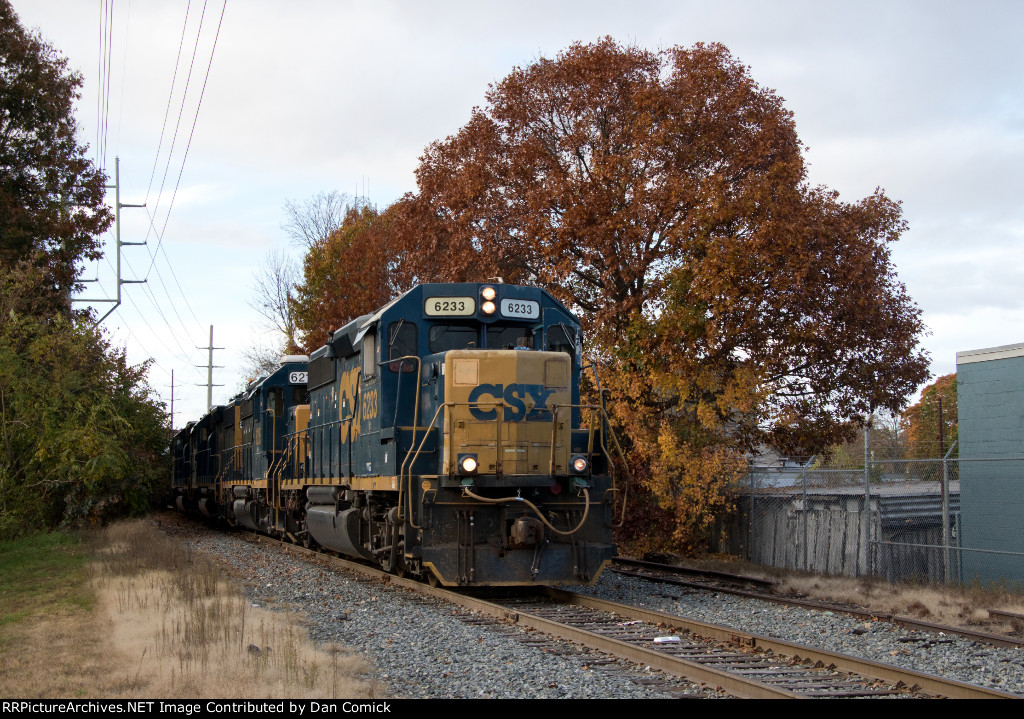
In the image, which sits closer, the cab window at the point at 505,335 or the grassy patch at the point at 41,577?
the grassy patch at the point at 41,577

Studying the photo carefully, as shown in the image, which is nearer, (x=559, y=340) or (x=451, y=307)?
(x=451, y=307)

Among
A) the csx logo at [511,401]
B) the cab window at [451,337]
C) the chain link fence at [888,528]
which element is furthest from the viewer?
the chain link fence at [888,528]

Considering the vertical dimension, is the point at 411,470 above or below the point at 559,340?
below

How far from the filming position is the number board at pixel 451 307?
11945 millimetres

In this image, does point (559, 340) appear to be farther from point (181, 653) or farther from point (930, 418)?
point (930, 418)

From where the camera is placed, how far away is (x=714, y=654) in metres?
8.02

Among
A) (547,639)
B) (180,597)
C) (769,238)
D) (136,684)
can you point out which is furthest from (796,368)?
(136,684)

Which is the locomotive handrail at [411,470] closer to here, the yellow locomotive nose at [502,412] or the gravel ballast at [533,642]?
the yellow locomotive nose at [502,412]

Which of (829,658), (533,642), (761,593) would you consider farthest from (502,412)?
(829,658)

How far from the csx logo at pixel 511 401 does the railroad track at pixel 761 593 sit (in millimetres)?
3658

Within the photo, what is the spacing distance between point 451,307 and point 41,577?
8.45 m

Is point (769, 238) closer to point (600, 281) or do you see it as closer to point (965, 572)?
point (600, 281)

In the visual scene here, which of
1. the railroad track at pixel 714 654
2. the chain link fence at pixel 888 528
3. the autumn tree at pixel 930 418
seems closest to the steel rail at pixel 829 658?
the railroad track at pixel 714 654

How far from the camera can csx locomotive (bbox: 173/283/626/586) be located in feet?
36.1
